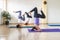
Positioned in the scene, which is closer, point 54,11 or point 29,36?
point 29,36

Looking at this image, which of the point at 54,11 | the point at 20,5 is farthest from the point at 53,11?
the point at 20,5

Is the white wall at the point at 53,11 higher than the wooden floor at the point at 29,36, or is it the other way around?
the white wall at the point at 53,11

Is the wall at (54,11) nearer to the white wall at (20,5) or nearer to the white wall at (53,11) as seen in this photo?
the white wall at (53,11)

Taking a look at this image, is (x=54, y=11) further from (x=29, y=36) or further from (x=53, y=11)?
(x=29, y=36)

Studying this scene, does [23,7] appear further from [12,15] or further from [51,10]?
[51,10]

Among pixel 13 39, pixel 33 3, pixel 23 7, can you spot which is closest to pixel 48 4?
pixel 33 3

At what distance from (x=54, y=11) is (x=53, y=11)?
2.0 inches

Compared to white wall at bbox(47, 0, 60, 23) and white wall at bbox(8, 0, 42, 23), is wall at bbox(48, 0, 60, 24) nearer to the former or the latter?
white wall at bbox(47, 0, 60, 23)

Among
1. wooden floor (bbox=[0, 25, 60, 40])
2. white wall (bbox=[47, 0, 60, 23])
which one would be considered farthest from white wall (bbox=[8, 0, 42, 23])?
wooden floor (bbox=[0, 25, 60, 40])

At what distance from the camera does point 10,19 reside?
6820 mm

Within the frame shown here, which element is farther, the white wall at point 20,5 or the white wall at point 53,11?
the white wall at point 53,11

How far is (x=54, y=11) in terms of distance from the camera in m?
7.16

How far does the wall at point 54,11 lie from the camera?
7.09 meters

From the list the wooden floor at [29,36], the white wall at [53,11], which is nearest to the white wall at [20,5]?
the white wall at [53,11]
